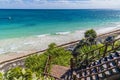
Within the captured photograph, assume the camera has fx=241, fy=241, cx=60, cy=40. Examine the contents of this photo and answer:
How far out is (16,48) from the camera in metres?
37.0

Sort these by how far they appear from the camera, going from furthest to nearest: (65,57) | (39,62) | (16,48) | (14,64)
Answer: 1. (16,48)
2. (14,64)
3. (65,57)
4. (39,62)

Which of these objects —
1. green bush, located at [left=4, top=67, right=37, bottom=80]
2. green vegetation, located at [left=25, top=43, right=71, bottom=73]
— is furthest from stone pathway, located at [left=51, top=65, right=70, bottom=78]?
green bush, located at [left=4, top=67, right=37, bottom=80]

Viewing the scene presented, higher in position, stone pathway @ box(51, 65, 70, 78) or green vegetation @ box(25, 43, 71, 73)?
green vegetation @ box(25, 43, 71, 73)

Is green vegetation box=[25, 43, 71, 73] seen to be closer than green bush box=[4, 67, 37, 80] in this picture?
No

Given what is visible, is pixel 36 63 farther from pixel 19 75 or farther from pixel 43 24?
pixel 43 24

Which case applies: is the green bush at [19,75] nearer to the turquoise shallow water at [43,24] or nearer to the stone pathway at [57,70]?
the stone pathway at [57,70]

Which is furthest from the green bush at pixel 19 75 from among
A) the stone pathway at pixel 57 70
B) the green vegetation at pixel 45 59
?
the stone pathway at pixel 57 70

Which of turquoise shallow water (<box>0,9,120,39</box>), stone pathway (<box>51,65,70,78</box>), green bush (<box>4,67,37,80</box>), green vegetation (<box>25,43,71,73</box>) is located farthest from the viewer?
turquoise shallow water (<box>0,9,120,39</box>)

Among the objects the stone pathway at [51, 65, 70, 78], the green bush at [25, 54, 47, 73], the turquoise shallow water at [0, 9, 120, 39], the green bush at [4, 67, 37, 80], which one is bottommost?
the turquoise shallow water at [0, 9, 120, 39]

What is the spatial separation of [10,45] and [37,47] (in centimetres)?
479

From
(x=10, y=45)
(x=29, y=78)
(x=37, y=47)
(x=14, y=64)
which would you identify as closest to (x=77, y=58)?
(x=29, y=78)

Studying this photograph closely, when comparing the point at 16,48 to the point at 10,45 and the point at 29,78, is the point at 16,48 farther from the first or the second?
the point at 29,78

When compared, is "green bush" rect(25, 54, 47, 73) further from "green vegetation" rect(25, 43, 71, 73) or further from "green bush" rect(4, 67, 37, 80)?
"green bush" rect(4, 67, 37, 80)

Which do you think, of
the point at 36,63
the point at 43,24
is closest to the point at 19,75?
the point at 36,63
